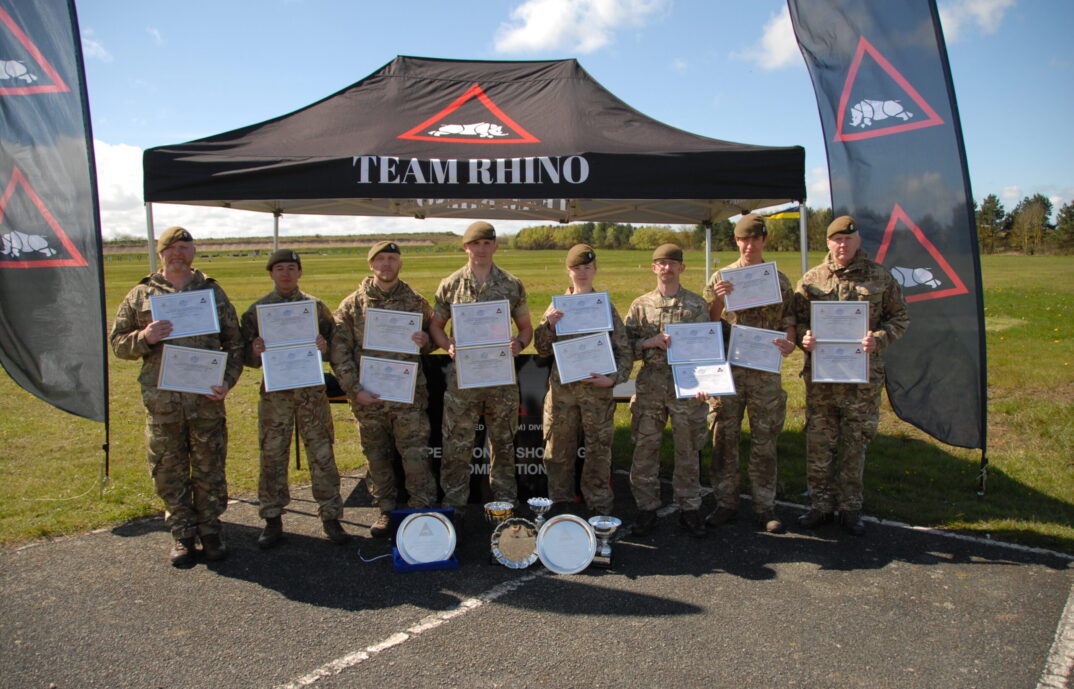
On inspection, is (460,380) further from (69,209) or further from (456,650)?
(69,209)

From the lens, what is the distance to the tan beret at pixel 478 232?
185 inches

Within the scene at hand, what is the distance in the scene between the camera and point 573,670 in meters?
3.21

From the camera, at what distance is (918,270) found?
543 centimetres

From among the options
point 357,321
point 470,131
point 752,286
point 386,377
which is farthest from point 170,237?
point 752,286

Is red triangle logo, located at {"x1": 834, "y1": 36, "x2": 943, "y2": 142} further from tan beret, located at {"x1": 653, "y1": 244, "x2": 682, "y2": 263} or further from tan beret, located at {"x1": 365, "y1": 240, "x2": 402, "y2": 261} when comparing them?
tan beret, located at {"x1": 365, "y1": 240, "x2": 402, "y2": 261}

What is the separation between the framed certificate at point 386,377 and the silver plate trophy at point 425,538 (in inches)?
33.0

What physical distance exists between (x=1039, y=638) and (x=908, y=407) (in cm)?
232

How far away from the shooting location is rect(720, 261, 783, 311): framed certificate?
15.4 feet

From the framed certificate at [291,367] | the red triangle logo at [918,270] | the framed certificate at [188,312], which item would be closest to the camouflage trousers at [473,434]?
the framed certificate at [291,367]

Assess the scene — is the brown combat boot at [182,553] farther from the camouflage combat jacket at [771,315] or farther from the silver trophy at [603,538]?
the camouflage combat jacket at [771,315]

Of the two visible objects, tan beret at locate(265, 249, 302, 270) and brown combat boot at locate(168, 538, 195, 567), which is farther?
tan beret at locate(265, 249, 302, 270)

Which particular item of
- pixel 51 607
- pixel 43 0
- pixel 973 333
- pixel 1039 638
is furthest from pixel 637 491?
pixel 43 0

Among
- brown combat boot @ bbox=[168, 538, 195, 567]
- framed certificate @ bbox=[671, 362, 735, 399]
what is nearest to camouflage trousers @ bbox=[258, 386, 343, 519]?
brown combat boot @ bbox=[168, 538, 195, 567]

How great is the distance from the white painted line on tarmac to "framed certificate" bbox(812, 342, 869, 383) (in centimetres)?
243
